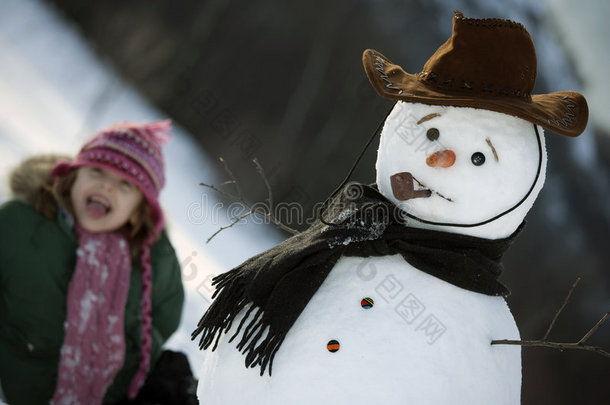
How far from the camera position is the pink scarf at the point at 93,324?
154cm

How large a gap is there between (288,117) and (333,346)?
160 cm

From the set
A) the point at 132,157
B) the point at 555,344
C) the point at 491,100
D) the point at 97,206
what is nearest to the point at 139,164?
the point at 132,157

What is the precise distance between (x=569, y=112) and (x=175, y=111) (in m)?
2.00

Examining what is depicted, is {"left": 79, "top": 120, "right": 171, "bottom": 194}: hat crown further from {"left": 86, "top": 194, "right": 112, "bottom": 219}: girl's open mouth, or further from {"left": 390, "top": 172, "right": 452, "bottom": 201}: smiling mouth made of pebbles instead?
{"left": 390, "top": 172, "right": 452, "bottom": 201}: smiling mouth made of pebbles

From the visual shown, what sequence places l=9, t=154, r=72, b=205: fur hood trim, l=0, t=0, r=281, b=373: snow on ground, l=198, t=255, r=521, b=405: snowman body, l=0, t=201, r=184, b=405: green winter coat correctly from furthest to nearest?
l=0, t=0, r=281, b=373: snow on ground → l=9, t=154, r=72, b=205: fur hood trim → l=0, t=201, r=184, b=405: green winter coat → l=198, t=255, r=521, b=405: snowman body

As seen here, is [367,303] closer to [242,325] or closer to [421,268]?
[421,268]

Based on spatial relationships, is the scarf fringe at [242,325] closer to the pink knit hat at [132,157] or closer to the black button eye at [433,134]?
the black button eye at [433,134]

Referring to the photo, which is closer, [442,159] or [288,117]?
[442,159]

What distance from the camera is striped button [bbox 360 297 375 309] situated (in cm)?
87

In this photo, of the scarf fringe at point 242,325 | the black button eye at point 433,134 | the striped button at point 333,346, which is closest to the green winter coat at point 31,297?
the scarf fringe at point 242,325

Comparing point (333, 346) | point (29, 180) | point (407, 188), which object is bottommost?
point (29, 180)

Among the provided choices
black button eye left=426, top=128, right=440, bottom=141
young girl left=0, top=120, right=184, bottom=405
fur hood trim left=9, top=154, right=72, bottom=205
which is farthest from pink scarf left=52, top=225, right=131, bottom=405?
black button eye left=426, top=128, right=440, bottom=141

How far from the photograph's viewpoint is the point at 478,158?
2.90 ft

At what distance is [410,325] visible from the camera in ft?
2.82
